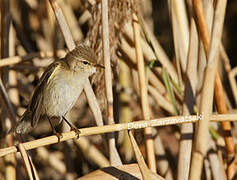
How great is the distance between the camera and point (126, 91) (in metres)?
3.28

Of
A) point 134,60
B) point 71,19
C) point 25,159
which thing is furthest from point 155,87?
point 25,159

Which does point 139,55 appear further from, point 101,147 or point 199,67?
point 101,147

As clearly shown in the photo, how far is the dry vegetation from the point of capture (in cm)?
191

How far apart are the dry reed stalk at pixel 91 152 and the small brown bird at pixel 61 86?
1.95 feet

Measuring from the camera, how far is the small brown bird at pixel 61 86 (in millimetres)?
2402

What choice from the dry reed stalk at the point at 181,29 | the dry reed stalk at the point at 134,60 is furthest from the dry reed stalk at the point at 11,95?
the dry reed stalk at the point at 181,29

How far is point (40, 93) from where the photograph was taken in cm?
251

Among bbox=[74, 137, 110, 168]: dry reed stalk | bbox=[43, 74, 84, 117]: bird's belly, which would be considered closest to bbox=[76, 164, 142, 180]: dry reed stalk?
bbox=[43, 74, 84, 117]: bird's belly

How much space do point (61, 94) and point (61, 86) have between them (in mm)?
46

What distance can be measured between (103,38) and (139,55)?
0.82 ft

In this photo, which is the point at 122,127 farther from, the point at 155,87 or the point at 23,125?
the point at 155,87

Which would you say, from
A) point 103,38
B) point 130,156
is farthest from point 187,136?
point 130,156

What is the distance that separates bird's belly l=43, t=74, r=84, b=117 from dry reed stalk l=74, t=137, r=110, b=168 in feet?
1.98

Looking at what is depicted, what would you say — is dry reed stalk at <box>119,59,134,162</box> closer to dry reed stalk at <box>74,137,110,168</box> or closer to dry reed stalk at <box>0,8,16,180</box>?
dry reed stalk at <box>74,137,110,168</box>
